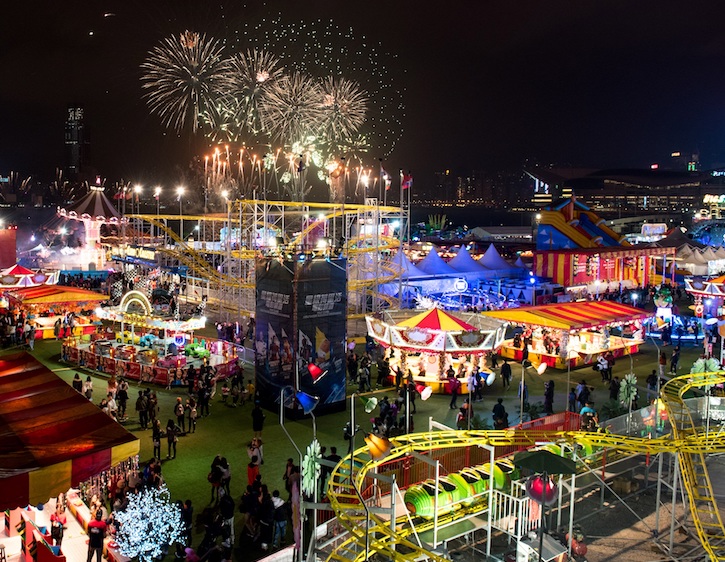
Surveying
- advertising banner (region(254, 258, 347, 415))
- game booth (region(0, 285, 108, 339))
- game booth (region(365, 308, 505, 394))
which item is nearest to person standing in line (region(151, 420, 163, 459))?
advertising banner (region(254, 258, 347, 415))

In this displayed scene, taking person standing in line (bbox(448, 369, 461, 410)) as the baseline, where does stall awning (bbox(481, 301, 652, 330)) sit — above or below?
above

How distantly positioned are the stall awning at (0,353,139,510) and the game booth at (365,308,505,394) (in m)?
11.8

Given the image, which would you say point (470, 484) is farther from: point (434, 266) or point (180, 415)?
point (434, 266)

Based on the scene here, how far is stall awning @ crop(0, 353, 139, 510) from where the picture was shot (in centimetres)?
758

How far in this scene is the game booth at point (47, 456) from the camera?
7.70 meters

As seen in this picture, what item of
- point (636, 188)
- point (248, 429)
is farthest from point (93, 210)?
point (636, 188)

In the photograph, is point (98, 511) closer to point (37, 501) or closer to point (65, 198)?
point (37, 501)

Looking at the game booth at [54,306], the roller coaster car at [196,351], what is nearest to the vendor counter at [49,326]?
the game booth at [54,306]

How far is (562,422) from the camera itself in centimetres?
1375

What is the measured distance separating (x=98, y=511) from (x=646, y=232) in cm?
6318

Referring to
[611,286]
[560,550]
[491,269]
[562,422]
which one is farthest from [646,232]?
[560,550]

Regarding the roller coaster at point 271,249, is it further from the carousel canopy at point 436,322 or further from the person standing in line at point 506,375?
the person standing in line at point 506,375

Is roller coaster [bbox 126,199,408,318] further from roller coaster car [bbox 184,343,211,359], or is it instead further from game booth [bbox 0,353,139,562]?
game booth [bbox 0,353,139,562]

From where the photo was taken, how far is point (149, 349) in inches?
885
